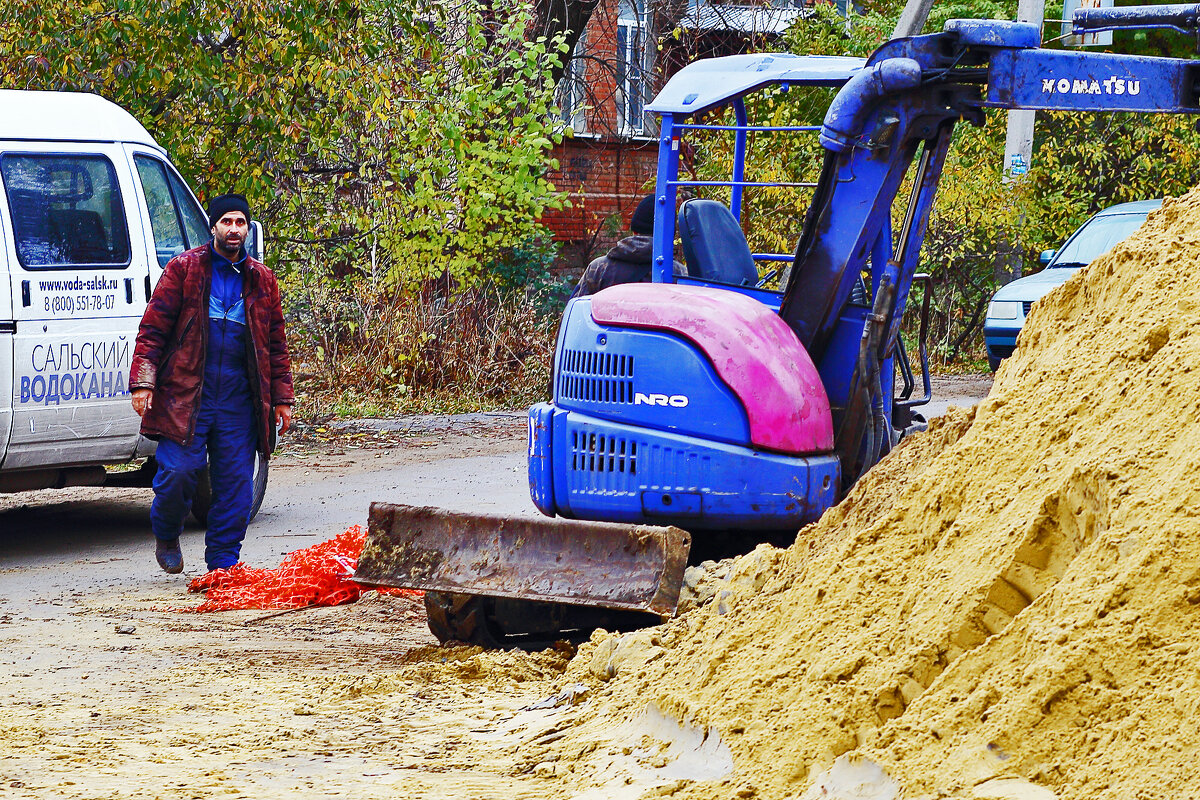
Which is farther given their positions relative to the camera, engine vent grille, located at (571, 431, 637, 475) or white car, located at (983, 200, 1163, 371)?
white car, located at (983, 200, 1163, 371)

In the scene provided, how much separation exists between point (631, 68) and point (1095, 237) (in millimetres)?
7497

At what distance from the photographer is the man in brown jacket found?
765cm

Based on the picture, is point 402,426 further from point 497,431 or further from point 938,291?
point 938,291

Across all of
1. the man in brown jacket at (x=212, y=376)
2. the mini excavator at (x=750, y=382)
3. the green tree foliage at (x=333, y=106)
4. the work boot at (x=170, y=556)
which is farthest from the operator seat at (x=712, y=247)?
the green tree foliage at (x=333, y=106)

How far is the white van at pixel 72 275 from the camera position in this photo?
8164 mm

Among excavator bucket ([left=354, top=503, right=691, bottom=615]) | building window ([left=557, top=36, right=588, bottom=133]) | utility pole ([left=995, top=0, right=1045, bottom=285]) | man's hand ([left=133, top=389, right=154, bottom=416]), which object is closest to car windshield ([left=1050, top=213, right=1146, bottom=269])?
utility pole ([left=995, top=0, right=1045, bottom=285])

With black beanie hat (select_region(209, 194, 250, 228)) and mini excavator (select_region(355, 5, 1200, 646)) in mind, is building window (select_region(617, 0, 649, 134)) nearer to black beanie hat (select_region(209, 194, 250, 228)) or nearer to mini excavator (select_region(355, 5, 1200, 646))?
black beanie hat (select_region(209, 194, 250, 228))

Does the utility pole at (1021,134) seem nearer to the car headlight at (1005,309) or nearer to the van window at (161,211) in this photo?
the car headlight at (1005,309)

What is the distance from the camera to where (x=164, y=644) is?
640 cm

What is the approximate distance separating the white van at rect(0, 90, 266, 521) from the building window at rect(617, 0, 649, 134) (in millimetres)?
12178

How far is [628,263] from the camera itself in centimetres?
793

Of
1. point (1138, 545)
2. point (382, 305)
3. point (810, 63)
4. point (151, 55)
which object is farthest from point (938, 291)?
point (1138, 545)

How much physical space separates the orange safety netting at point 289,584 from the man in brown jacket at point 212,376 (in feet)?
0.87

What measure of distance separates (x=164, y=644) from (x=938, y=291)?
51.0ft
